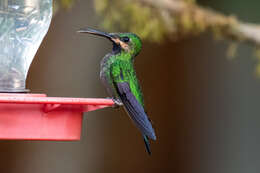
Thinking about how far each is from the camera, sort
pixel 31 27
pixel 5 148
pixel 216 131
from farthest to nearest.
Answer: pixel 216 131 → pixel 5 148 → pixel 31 27

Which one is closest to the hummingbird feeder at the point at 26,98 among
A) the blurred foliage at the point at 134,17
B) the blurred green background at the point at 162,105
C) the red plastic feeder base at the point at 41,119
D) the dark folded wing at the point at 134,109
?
the red plastic feeder base at the point at 41,119

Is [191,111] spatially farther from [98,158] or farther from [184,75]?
[98,158]

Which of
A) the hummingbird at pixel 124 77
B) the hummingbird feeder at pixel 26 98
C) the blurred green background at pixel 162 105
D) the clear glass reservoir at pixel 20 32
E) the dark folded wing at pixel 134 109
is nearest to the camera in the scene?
the hummingbird feeder at pixel 26 98

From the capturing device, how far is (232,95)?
24.7 ft

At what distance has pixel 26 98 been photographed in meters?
2.05

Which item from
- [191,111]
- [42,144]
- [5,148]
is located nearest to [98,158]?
[42,144]

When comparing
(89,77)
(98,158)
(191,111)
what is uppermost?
(89,77)

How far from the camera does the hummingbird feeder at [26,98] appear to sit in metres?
2.18

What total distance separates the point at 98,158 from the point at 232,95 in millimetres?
2260

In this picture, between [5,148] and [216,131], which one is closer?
[5,148]

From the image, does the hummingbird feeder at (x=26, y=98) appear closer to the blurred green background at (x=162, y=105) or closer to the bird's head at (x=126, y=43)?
the bird's head at (x=126, y=43)

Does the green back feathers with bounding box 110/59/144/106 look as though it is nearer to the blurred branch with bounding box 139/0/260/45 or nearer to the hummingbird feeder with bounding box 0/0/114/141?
the hummingbird feeder with bounding box 0/0/114/141

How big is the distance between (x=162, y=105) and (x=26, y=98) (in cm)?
550

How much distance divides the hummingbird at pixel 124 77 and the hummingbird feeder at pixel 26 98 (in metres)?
0.35
